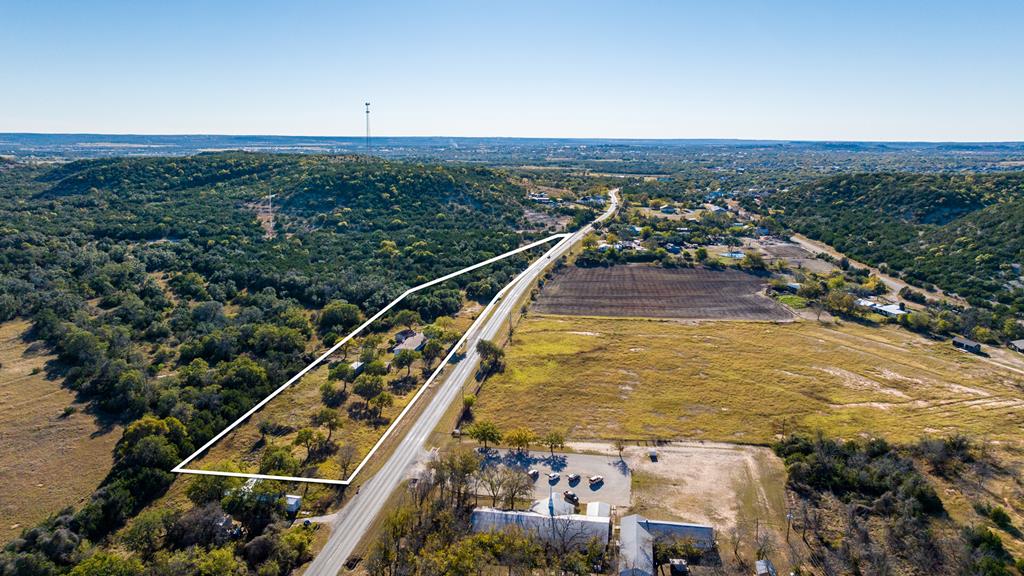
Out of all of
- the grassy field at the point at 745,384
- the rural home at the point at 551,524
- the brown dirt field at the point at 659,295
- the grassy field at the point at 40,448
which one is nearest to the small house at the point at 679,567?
the rural home at the point at 551,524

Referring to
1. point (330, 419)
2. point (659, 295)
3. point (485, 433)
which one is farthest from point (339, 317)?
point (659, 295)

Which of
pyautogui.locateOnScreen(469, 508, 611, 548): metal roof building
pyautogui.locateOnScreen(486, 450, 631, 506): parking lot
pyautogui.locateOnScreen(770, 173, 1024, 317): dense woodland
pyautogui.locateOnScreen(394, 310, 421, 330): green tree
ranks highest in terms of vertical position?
pyautogui.locateOnScreen(770, 173, 1024, 317): dense woodland

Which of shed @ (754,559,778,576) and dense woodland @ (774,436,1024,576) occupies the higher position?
dense woodland @ (774,436,1024,576)

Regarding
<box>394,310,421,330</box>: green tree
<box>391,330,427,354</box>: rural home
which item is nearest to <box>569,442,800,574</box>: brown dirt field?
<box>391,330,427,354</box>: rural home

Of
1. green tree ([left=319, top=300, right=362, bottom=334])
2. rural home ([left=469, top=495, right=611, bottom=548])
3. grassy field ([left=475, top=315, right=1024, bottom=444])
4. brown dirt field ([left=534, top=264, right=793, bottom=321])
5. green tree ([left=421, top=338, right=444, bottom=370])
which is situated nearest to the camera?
rural home ([left=469, top=495, right=611, bottom=548])

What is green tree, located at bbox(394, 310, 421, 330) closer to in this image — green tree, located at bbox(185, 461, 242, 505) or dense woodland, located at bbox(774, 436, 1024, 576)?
green tree, located at bbox(185, 461, 242, 505)

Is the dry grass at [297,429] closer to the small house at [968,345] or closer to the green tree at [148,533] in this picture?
the green tree at [148,533]

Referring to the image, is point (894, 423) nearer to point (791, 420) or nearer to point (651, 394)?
point (791, 420)
